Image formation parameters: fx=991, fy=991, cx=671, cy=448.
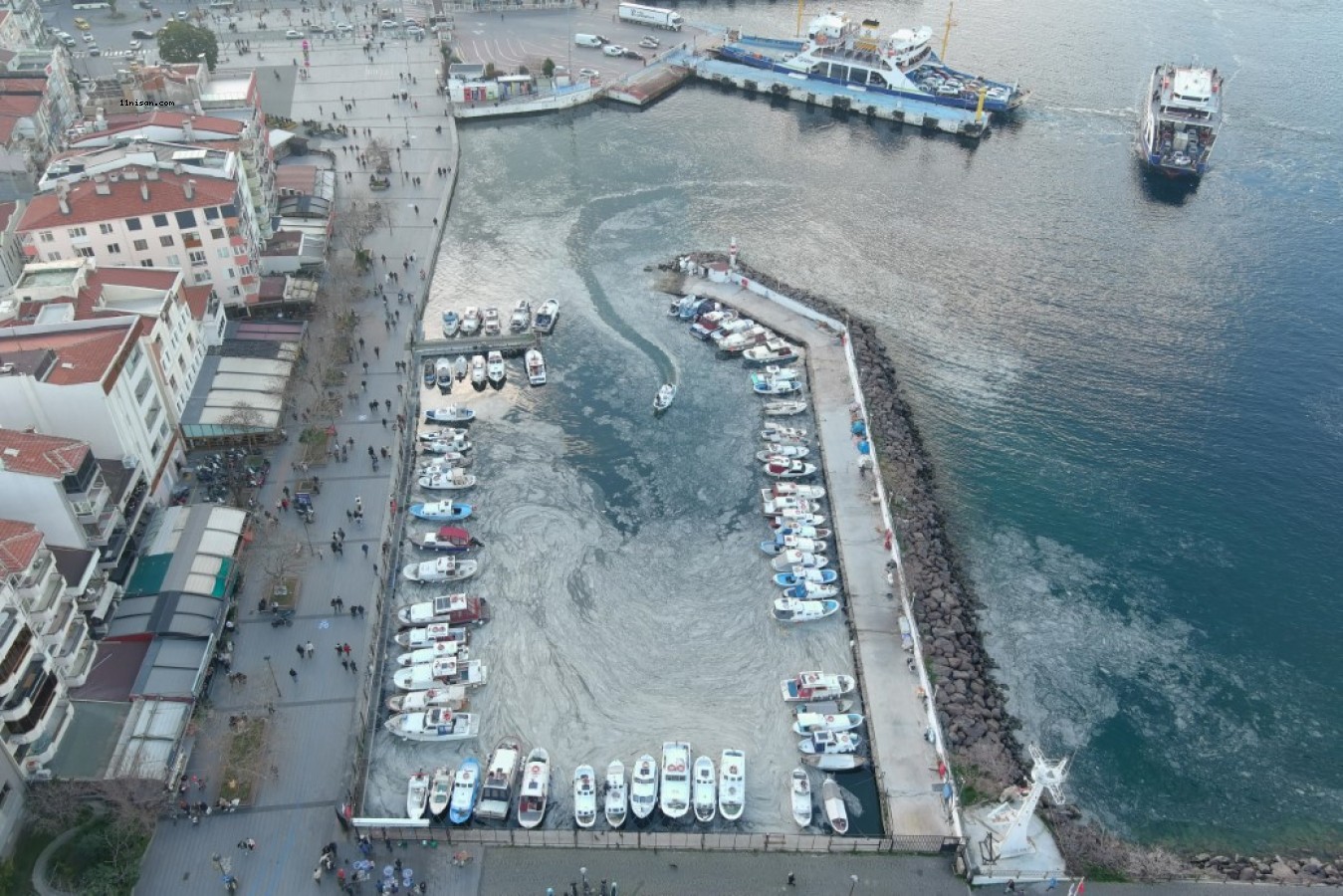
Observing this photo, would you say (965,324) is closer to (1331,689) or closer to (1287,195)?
(1331,689)

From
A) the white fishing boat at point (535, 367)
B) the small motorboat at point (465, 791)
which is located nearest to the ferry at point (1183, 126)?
the white fishing boat at point (535, 367)

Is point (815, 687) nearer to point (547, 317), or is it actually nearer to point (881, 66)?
A: point (547, 317)

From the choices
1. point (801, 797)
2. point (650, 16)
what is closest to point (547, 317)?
point (801, 797)

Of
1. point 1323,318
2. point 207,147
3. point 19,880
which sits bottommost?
point 19,880

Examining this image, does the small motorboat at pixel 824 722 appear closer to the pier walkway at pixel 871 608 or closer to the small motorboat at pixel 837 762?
the pier walkway at pixel 871 608

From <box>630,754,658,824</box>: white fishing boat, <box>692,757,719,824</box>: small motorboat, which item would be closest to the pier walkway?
<box>692,757,719,824</box>: small motorboat

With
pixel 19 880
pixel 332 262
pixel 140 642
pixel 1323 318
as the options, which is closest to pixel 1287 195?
pixel 1323 318
